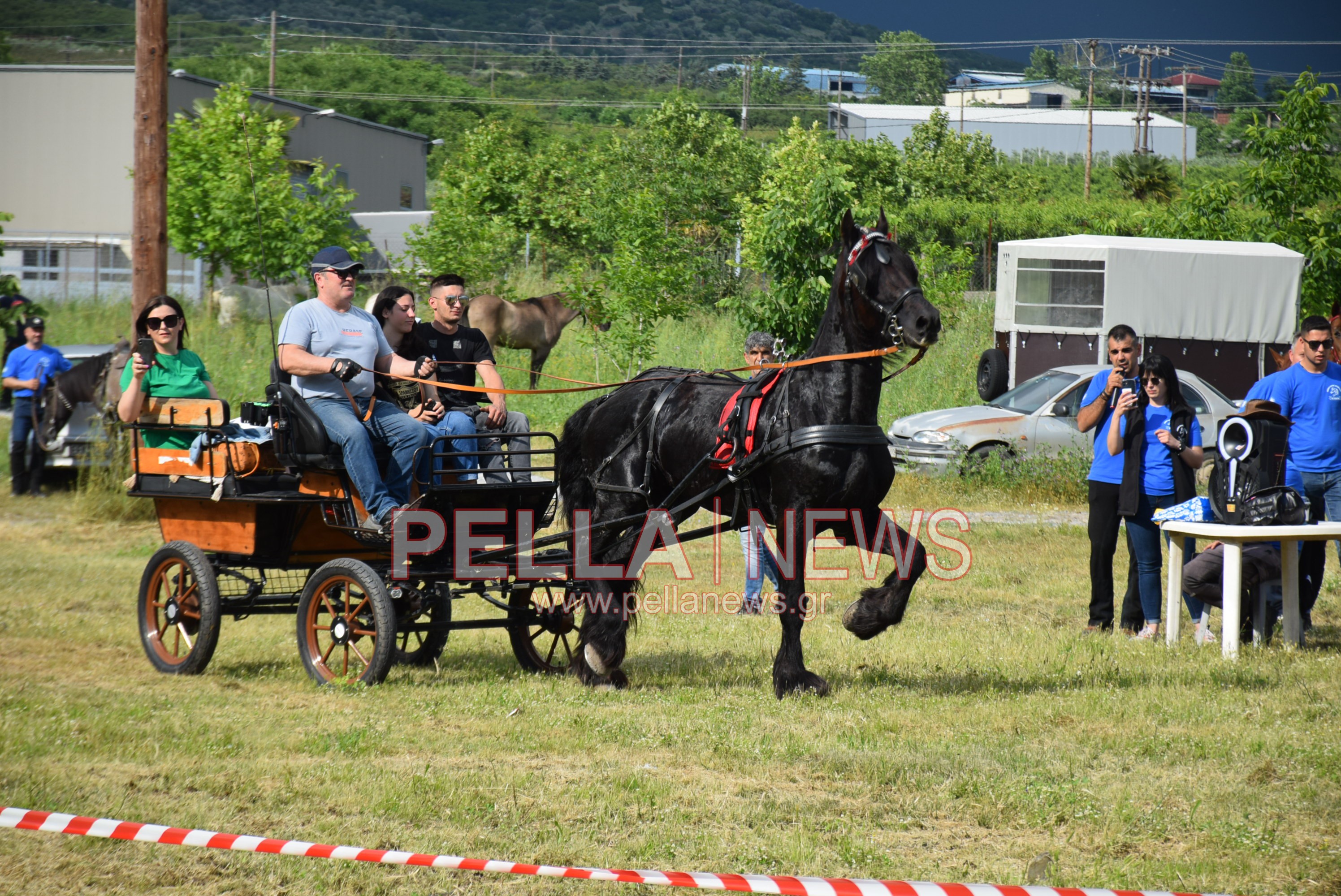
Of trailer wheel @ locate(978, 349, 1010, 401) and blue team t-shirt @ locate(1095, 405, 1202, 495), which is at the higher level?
trailer wheel @ locate(978, 349, 1010, 401)

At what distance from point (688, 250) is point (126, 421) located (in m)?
25.8

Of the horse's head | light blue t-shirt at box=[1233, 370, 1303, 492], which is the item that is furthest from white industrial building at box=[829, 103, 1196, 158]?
the horse's head

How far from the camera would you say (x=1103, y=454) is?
8727mm

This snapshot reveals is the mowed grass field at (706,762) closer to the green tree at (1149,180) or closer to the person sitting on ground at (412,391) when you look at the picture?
the person sitting on ground at (412,391)

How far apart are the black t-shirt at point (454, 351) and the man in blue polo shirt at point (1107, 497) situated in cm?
417

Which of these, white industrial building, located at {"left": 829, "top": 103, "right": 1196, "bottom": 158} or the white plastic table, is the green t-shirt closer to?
the white plastic table

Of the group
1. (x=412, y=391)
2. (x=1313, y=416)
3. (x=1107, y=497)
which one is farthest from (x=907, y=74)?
(x=412, y=391)

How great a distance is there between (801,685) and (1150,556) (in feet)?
10.3

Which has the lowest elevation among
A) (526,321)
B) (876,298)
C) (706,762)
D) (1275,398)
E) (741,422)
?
(706,762)

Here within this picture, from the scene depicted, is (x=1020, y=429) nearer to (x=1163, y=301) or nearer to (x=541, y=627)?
(x=1163, y=301)

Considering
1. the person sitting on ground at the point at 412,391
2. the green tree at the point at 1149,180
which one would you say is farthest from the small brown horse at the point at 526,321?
the green tree at the point at 1149,180

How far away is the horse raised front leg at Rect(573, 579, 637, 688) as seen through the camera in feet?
23.5

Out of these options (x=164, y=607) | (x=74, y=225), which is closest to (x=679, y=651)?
(x=164, y=607)

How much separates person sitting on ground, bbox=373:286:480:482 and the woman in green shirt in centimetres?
111
